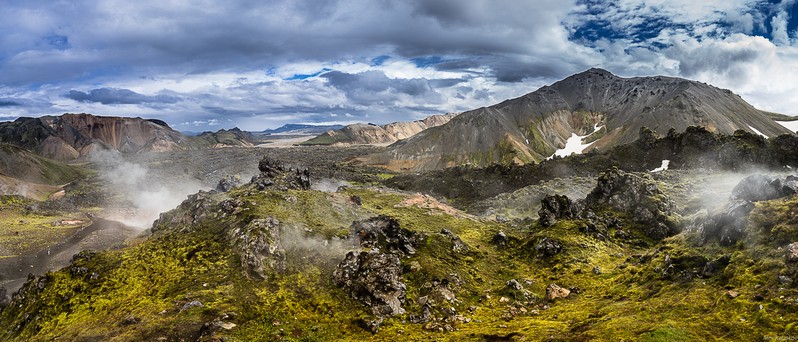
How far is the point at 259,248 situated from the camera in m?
47.0

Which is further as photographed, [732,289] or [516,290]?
[516,290]

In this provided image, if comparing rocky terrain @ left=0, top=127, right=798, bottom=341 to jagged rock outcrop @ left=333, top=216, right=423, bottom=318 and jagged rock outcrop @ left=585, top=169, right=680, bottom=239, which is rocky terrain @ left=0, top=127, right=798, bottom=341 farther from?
jagged rock outcrop @ left=585, top=169, right=680, bottom=239

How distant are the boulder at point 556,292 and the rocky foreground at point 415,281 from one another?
0.21 meters

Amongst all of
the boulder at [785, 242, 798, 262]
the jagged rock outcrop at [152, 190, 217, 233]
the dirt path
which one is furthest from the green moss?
the dirt path

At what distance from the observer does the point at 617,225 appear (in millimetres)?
70125

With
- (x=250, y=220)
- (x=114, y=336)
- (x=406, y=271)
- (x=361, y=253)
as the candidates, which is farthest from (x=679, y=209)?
(x=114, y=336)

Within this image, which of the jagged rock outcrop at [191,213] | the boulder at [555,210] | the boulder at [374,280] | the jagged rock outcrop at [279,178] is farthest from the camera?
the jagged rock outcrop at [279,178]

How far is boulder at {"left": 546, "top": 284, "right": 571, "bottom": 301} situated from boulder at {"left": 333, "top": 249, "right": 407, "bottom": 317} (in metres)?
15.8

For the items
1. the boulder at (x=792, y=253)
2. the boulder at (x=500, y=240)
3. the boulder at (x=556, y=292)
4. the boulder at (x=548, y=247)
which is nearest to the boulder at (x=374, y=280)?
the boulder at (x=556, y=292)

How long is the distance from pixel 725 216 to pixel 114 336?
5750 centimetres

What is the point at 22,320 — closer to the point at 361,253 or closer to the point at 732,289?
the point at 361,253

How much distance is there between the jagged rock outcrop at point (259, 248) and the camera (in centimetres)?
4534

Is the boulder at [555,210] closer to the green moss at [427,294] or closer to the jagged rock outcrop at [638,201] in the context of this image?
the jagged rock outcrop at [638,201]

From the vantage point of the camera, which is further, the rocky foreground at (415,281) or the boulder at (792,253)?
the rocky foreground at (415,281)
